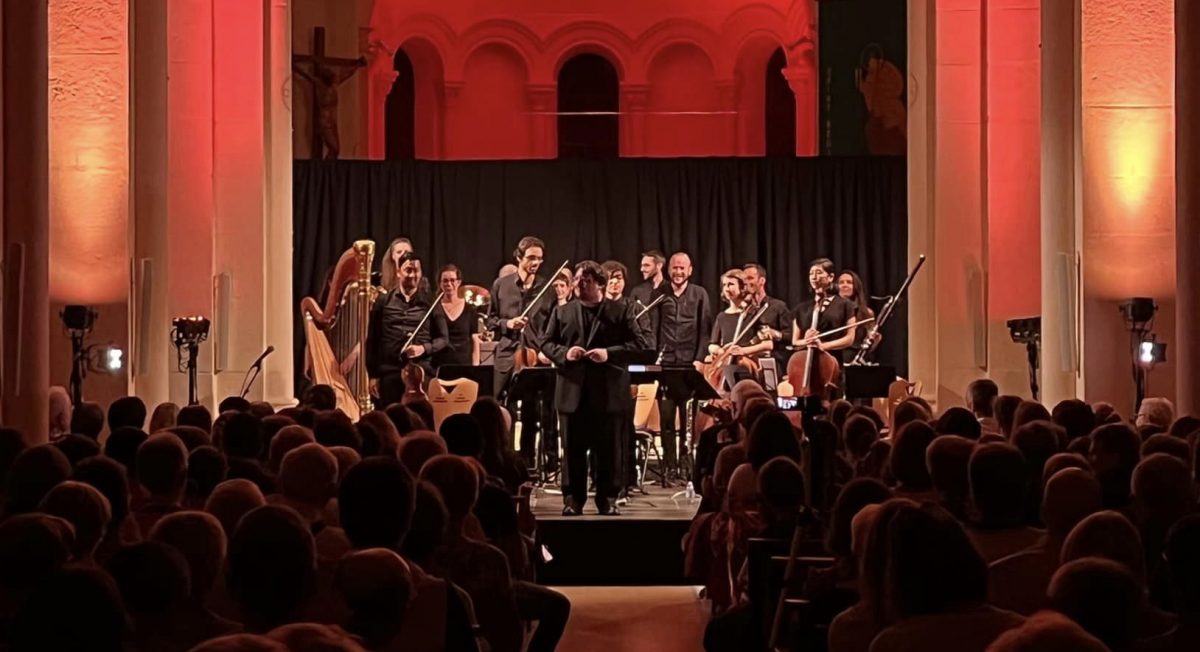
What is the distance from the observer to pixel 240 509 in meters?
5.44

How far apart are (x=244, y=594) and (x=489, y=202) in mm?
15796

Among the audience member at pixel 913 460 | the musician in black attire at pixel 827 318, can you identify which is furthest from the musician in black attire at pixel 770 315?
the audience member at pixel 913 460

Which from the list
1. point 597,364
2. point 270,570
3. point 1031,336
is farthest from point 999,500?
point 1031,336

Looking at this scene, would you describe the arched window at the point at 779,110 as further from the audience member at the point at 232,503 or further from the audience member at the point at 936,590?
the audience member at the point at 936,590

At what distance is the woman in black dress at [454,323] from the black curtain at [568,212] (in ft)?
15.5

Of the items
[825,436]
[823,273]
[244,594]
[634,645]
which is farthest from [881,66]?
[244,594]

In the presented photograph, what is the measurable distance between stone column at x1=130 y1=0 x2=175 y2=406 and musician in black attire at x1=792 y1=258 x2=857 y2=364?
4962 mm

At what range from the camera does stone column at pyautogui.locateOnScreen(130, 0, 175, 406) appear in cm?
1385

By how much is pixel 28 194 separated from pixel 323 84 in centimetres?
1176

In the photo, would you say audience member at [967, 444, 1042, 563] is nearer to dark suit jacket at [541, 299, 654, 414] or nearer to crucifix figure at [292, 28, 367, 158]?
dark suit jacket at [541, 299, 654, 414]

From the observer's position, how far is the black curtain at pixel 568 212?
1986cm

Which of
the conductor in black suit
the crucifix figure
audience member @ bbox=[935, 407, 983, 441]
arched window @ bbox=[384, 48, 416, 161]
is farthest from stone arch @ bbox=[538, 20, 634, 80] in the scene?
audience member @ bbox=[935, 407, 983, 441]

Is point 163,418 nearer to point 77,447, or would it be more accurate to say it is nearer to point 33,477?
point 77,447

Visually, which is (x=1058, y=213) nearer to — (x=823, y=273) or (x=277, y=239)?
(x=823, y=273)
